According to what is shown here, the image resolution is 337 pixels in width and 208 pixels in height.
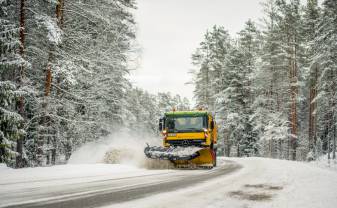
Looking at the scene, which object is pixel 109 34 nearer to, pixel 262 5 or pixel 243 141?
pixel 262 5

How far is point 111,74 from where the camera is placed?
64.1ft

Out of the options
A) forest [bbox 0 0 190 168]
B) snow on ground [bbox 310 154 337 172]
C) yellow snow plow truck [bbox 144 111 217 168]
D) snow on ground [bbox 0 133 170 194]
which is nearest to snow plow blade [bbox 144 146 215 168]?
yellow snow plow truck [bbox 144 111 217 168]

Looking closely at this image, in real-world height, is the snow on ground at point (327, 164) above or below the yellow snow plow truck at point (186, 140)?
below

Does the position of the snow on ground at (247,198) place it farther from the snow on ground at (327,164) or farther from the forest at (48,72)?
the snow on ground at (327,164)

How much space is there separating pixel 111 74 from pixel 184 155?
869cm

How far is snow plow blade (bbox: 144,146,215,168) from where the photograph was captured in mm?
12820

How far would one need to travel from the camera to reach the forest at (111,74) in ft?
45.2

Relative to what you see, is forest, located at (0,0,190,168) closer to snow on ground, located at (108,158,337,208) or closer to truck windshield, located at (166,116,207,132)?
truck windshield, located at (166,116,207,132)

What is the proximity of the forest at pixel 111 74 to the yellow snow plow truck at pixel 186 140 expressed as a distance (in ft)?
11.8

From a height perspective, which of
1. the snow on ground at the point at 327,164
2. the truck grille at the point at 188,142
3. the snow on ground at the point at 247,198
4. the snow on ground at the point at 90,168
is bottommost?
the snow on ground at the point at 327,164

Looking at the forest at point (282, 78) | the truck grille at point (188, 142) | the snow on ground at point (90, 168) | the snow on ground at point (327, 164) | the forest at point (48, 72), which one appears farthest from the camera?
the forest at point (282, 78)

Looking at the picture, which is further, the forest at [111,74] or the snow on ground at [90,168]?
the forest at [111,74]

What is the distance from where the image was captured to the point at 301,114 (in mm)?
45719

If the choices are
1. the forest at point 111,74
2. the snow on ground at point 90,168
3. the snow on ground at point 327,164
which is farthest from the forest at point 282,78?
the snow on ground at point 90,168
